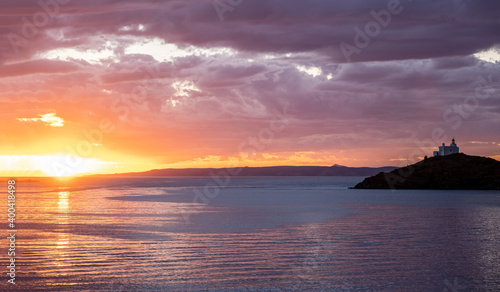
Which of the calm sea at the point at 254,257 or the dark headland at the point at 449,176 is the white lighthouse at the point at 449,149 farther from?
the calm sea at the point at 254,257

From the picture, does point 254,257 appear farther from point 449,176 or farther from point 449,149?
point 449,149

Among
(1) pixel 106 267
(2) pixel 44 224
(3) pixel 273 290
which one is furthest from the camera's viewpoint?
(2) pixel 44 224

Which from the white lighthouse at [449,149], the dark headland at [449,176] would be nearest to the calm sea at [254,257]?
the dark headland at [449,176]

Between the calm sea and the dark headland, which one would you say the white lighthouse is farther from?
the calm sea

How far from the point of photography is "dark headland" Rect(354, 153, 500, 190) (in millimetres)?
166250

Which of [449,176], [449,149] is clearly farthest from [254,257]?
[449,149]

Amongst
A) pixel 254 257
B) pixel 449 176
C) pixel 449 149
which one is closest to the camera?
pixel 254 257

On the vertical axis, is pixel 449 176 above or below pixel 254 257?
above

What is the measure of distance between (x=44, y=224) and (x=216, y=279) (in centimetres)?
3444

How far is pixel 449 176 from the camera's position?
171625 mm

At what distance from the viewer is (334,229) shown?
155 ft

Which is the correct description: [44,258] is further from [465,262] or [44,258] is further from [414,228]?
[414,228]

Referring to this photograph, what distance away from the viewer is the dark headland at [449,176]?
166250mm

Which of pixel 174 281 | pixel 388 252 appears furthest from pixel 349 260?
pixel 174 281
